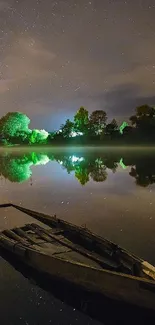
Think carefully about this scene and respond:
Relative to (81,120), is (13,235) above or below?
below

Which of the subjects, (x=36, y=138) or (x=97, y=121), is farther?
(x=36, y=138)

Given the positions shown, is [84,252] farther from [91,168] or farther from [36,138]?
[36,138]

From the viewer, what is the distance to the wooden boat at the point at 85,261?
8.80 meters

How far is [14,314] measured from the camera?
369 inches

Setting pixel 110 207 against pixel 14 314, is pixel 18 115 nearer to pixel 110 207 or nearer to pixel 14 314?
pixel 110 207

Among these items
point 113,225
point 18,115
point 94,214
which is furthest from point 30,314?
point 18,115

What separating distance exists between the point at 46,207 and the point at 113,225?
6.55 meters

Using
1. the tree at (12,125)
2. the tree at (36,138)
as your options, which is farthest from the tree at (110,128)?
the tree at (12,125)

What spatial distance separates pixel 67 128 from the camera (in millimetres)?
145500

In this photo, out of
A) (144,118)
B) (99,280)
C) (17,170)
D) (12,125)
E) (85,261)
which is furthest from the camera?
(12,125)

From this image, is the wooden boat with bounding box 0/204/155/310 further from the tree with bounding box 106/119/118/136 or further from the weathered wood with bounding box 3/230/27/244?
the tree with bounding box 106/119/118/136

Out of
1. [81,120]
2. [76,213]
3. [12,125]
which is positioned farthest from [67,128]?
[76,213]

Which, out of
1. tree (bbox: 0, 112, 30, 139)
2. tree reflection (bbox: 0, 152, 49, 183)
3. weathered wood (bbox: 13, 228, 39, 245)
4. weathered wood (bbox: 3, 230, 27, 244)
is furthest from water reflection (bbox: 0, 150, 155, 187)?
tree (bbox: 0, 112, 30, 139)

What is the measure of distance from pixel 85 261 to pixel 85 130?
5238 inches
